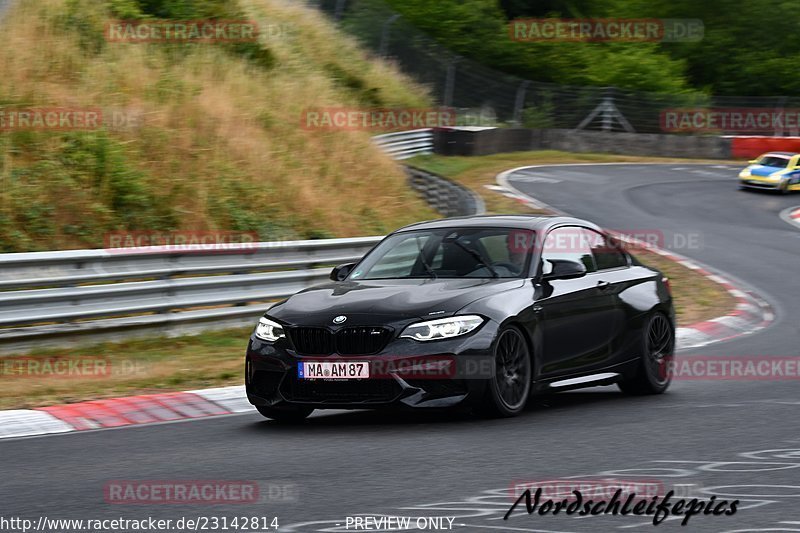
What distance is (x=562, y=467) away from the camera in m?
6.80

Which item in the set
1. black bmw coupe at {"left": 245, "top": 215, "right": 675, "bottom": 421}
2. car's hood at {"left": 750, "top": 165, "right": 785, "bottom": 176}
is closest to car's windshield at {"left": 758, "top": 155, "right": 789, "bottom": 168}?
car's hood at {"left": 750, "top": 165, "right": 785, "bottom": 176}

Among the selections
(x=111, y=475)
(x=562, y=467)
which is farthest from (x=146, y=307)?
(x=562, y=467)

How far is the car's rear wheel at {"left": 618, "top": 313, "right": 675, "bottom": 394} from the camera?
33.2 ft

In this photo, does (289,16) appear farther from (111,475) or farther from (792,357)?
(111,475)

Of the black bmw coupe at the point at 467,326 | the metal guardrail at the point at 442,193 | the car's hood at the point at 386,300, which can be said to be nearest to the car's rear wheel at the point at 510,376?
the black bmw coupe at the point at 467,326

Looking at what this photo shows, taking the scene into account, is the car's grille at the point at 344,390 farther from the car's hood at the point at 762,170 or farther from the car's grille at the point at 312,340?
the car's hood at the point at 762,170

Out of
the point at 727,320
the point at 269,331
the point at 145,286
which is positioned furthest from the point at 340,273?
the point at 727,320

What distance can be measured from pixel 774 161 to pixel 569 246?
27163 mm

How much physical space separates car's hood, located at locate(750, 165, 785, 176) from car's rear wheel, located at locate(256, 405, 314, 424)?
1091 inches

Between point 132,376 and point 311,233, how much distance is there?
8.34 m

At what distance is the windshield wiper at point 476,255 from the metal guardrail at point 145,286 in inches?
171

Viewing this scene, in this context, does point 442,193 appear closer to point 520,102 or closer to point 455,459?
point 455,459

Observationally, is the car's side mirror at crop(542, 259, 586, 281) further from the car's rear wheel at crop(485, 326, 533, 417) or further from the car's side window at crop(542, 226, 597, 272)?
the car's rear wheel at crop(485, 326, 533, 417)

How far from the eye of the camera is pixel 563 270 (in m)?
9.23
